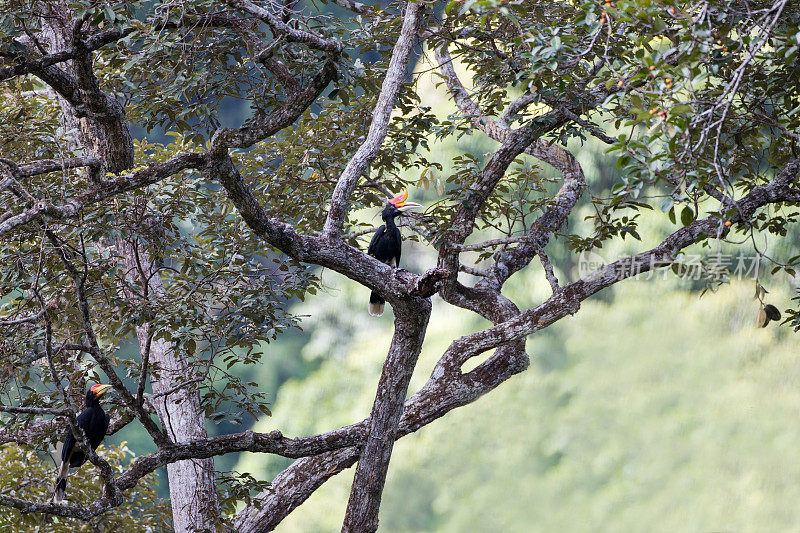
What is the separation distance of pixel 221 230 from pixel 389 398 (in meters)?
1.19

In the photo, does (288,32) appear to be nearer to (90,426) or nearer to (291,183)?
(291,183)

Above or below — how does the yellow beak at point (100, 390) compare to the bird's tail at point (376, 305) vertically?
below

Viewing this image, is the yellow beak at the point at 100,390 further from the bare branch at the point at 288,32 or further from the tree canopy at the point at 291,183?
the bare branch at the point at 288,32

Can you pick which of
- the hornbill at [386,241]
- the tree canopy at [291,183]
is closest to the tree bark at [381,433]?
the tree canopy at [291,183]

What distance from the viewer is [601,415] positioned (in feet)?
22.9

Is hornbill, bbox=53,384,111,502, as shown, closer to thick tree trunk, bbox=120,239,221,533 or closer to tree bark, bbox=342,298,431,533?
thick tree trunk, bbox=120,239,221,533

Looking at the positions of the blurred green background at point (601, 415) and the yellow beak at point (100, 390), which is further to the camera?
the blurred green background at point (601, 415)

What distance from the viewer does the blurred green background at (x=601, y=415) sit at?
6750mm

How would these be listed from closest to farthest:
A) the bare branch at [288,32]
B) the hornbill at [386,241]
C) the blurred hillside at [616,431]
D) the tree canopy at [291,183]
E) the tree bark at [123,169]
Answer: the tree canopy at [291,183] < the bare branch at [288,32] < the tree bark at [123,169] < the hornbill at [386,241] < the blurred hillside at [616,431]

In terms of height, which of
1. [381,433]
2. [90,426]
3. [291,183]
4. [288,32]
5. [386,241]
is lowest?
[381,433]

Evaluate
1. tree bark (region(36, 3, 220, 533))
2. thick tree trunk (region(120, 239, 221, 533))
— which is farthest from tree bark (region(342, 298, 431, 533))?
thick tree trunk (region(120, 239, 221, 533))

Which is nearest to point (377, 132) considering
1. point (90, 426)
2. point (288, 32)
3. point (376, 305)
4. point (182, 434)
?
point (288, 32)

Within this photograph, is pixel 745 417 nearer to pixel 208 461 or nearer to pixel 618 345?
pixel 618 345

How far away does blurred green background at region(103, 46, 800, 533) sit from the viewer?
6.75 m
